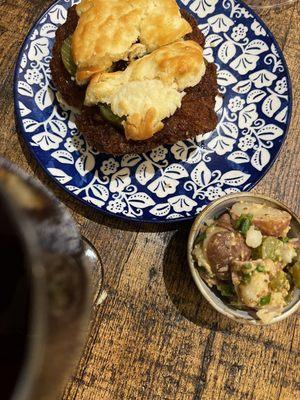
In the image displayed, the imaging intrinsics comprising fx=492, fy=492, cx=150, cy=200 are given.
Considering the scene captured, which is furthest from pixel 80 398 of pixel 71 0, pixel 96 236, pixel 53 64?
pixel 71 0

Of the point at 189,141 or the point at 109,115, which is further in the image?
the point at 189,141

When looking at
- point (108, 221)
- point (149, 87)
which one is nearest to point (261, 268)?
point (108, 221)

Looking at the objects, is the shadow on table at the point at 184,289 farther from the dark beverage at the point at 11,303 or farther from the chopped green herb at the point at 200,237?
the dark beverage at the point at 11,303

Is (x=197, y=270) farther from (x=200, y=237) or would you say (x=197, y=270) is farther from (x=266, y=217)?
(x=266, y=217)

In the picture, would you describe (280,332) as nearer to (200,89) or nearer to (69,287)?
(200,89)

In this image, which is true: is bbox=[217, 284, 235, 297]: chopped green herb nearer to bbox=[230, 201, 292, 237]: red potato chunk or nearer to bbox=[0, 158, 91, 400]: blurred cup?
bbox=[230, 201, 292, 237]: red potato chunk

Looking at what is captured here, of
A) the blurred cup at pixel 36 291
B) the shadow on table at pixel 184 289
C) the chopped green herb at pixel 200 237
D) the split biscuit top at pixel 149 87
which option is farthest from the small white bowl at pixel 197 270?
the blurred cup at pixel 36 291

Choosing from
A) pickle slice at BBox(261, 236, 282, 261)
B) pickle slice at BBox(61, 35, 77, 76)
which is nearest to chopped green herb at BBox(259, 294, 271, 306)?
pickle slice at BBox(261, 236, 282, 261)
